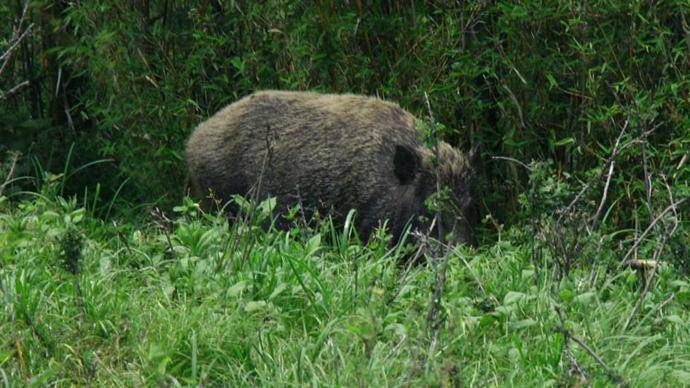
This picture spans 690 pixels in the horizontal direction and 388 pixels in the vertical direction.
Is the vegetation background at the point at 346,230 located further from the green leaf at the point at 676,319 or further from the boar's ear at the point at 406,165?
the boar's ear at the point at 406,165

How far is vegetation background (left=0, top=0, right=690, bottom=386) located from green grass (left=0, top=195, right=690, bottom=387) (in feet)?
0.04

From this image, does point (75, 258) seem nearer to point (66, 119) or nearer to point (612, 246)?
point (612, 246)

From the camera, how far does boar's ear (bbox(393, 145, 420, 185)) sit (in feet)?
23.0

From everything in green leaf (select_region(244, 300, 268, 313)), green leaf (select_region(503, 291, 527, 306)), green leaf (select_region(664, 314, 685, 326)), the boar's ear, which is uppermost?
green leaf (select_region(244, 300, 268, 313))

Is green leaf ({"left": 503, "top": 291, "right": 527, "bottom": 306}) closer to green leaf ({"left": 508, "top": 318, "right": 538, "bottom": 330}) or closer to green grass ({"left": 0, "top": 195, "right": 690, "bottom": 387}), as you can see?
green grass ({"left": 0, "top": 195, "right": 690, "bottom": 387})

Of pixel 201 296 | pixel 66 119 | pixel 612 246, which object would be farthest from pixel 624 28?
pixel 66 119

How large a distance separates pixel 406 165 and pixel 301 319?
2.21 metres

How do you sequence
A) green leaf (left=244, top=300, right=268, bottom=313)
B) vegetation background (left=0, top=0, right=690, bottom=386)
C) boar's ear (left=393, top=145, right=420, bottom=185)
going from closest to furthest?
vegetation background (left=0, top=0, right=690, bottom=386), green leaf (left=244, top=300, right=268, bottom=313), boar's ear (left=393, top=145, right=420, bottom=185)

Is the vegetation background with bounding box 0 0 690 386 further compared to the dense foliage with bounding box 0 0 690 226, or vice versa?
the dense foliage with bounding box 0 0 690 226

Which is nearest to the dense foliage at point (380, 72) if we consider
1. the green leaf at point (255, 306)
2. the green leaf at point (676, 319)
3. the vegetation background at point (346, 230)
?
the vegetation background at point (346, 230)

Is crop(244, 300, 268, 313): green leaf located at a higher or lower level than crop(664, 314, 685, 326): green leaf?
higher

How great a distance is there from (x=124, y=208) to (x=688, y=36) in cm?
374

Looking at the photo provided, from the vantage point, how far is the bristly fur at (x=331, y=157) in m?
7.02

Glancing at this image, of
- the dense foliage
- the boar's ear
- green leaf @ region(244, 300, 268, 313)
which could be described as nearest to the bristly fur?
the boar's ear
